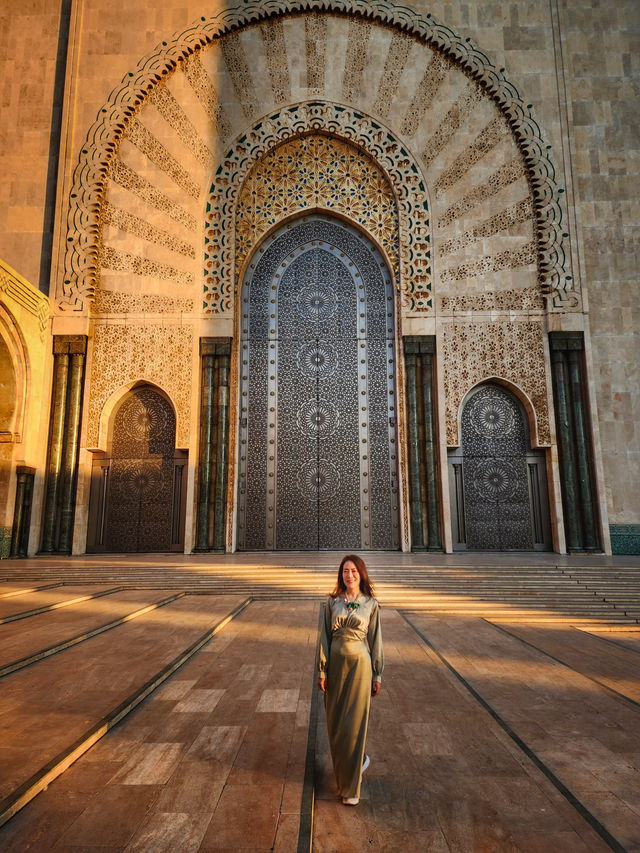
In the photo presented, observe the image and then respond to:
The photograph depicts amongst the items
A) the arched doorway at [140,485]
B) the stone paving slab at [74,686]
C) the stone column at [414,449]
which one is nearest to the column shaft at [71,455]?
the arched doorway at [140,485]

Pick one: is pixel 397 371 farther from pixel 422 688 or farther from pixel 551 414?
pixel 422 688

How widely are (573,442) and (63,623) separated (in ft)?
18.4

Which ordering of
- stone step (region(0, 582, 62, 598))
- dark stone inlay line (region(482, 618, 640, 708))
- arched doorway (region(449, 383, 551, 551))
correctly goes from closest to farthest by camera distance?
dark stone inlay line (region(482, 618, 640, 708))
stone step (region(0, 582, 62, 598))
arched doorway (region(449, 383, 551, 551))

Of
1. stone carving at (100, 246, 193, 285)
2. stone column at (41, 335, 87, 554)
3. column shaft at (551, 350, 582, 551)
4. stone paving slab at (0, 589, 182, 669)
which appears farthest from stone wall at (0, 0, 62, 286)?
column shaft at (551, 350, 582, 551)

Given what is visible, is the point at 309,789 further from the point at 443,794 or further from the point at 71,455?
the point at 71,455

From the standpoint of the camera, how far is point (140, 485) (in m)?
6.69

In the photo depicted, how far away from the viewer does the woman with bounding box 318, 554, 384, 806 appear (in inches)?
51.3

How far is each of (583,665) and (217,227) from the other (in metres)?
6.29

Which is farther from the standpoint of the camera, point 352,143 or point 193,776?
point 352,143

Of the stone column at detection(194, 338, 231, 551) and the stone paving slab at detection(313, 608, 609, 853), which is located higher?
the stone column at detection(194, 338, 231, 551)

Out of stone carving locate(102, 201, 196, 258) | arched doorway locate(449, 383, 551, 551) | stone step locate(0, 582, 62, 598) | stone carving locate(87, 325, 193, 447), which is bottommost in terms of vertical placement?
stone step locate(0, 582, 62, 598)

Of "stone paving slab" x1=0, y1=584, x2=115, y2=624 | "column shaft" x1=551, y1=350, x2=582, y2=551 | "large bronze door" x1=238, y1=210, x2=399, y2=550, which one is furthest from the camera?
"large bronze door" x1=238, y1=210, x2=399, y2=550

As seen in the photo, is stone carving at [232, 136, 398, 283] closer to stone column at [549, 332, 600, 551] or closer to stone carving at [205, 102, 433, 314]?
stone carving at [205, 102, 433, 314]

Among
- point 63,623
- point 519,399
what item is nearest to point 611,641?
point 63,623
